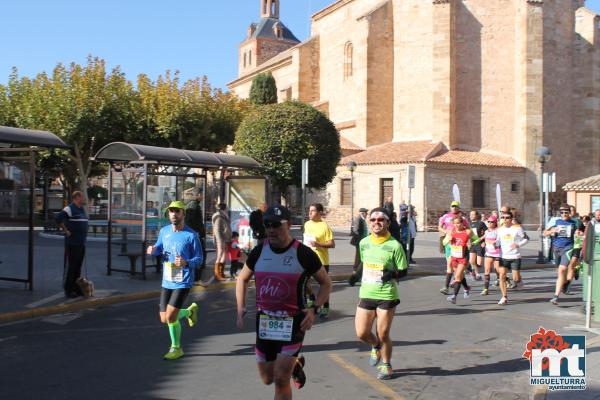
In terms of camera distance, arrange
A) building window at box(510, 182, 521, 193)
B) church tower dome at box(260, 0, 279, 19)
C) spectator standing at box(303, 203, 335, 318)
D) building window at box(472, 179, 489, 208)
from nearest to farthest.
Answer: spectator standing at box(303, 203, 335, 318), building window at box(472, 179, 489, 208), building window at box(510, 182, 521, 193), church tower dome at box(260, 0, 279, 19)

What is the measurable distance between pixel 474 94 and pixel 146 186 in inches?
1127

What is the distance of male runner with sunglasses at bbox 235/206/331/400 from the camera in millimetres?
4238

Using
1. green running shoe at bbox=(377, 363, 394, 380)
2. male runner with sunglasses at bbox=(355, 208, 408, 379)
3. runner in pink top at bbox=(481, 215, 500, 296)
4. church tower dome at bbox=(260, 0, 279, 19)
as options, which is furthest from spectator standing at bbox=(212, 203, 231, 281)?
church tower dome at bbox=(260, 0, 279, 19)

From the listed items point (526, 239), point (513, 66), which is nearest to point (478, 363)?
point (526, 239)

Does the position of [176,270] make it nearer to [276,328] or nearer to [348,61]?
[276,328]

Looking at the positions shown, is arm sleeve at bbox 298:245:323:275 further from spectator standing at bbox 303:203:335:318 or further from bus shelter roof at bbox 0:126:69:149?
bus shelter roof at bbox 0:126:69:149

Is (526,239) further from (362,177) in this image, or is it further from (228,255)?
(362,177)

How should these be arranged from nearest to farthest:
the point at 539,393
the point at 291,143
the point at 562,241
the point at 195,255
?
the point at 539,393 < the point at 195,255 < the point at 562,241 < the point at 291,143

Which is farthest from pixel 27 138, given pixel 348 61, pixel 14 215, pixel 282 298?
pixel 348 61

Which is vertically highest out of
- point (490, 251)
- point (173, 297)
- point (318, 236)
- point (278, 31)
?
point (278, 31)

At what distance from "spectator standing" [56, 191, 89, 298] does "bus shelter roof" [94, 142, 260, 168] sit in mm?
2080

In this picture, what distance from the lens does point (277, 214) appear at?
423cm

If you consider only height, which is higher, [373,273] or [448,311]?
[373,273]

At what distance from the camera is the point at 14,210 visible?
35.4m
